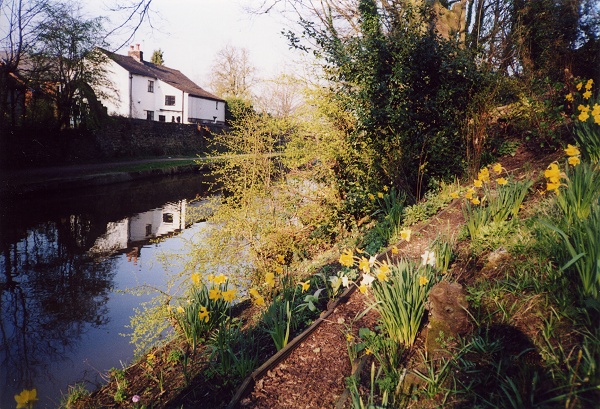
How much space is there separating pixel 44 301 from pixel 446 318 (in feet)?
20.6

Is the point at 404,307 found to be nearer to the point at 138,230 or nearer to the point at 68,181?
the point at 138,230

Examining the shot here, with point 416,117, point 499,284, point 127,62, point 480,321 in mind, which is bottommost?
point 480,321

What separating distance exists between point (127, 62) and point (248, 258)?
39.7 metres

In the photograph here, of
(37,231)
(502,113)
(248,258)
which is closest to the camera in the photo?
(248,258)

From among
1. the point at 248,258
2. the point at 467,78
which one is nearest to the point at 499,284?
the point at 248,258

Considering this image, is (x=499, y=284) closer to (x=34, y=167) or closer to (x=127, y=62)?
(x=34, y=167)

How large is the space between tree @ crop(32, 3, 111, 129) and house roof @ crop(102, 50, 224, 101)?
1842 centimetres

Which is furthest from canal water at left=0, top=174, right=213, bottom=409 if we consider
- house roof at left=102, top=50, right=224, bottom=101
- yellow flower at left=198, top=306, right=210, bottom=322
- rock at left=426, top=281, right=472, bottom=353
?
house roof at left=102, top=50, right=224, bottom=101

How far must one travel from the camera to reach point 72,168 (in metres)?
17.6

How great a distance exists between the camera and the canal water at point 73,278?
193 inches

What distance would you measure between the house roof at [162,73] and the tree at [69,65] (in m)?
18.4

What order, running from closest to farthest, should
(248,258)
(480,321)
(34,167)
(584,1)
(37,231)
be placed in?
(480,321), (248,258), (584,1), (37,231), (34,167)

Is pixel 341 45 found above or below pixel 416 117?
above

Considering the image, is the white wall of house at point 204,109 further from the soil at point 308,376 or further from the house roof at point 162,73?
the soil at point 308,376
